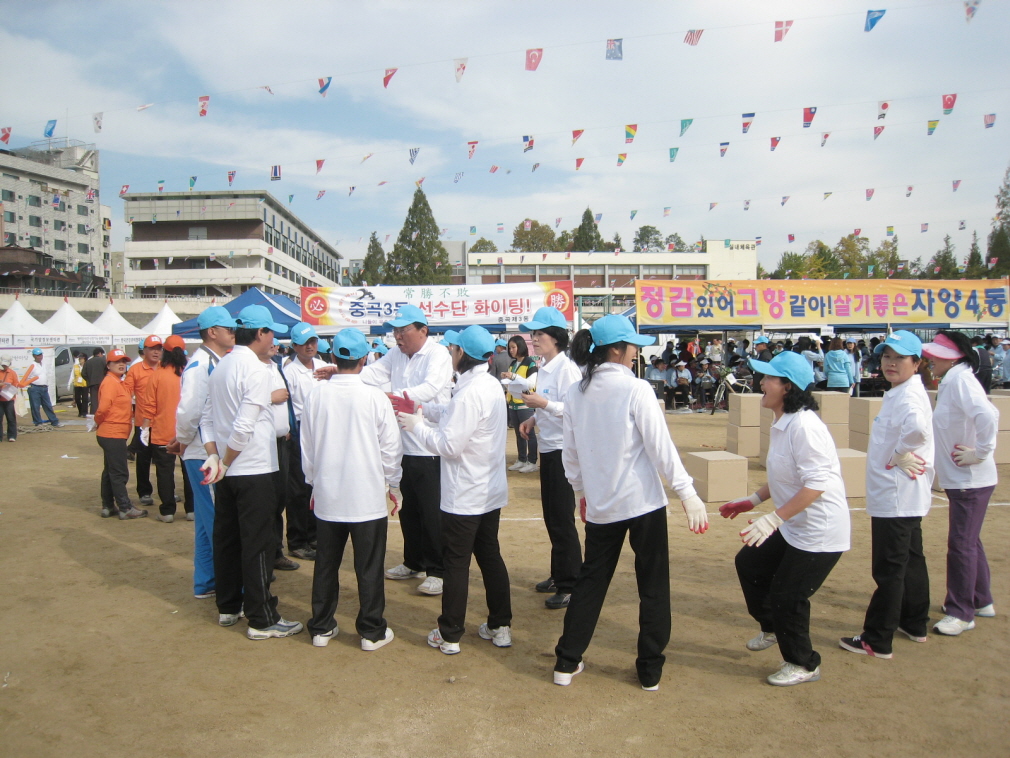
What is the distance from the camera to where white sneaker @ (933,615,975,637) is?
151 inches

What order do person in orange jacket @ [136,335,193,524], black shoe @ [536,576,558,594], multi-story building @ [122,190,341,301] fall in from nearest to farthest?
1. black shoe @ [536,576,558,594]
2. person in orange jacket @ [136,335,193,524]
3. multi-story building @ [122,190,341,301]

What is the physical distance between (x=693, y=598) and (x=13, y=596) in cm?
488

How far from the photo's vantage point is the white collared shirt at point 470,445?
3.59 meters

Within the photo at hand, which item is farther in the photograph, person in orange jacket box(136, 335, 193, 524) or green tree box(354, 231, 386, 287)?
green tree box(354, 231, 386, 287)

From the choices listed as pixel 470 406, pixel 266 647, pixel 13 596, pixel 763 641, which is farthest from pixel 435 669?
pixel 13 596

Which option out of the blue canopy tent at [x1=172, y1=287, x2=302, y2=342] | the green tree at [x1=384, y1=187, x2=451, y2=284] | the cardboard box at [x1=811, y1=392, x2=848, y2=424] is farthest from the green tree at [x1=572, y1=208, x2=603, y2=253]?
the cardboard box at [x1=811, y1=392, x2=848, y2=424]

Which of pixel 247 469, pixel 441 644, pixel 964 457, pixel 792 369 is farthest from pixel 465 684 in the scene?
pixel 964 457

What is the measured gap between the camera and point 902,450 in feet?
11.6

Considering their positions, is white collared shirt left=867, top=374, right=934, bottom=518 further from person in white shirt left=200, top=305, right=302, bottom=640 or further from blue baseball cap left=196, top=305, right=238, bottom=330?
blue baseball cap left=196, top=305, right=238, bottom=330

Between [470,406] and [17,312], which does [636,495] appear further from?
[17,312]

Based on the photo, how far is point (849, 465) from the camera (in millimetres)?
7363

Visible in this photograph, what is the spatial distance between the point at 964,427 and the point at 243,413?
169 inches

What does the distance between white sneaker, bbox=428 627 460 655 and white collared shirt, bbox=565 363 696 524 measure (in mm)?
1158

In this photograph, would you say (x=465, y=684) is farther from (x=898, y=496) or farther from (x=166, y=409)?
(x=166, y=409)
